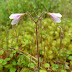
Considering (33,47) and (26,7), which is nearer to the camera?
(33,47)

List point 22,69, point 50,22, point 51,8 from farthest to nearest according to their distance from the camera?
1. point 51,8
2. point 50,22
3. point 22,69

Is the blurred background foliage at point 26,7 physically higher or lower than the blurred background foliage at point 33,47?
higher

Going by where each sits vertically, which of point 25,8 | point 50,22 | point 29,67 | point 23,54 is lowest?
point 29,67

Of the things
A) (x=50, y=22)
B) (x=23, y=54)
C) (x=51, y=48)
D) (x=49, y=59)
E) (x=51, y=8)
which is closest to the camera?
(x=23, y=54)

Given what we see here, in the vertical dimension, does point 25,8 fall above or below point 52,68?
above

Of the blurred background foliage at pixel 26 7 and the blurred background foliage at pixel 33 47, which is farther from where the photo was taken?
the blurred background foliage at pixel 26 7

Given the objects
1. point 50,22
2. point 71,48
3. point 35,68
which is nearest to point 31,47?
point 35,68

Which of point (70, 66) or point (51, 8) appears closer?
point (70, 66)

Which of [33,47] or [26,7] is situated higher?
[26,7]

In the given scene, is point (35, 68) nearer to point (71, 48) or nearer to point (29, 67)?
point (29, 67)

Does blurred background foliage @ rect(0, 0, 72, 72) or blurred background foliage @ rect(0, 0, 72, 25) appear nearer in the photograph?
blurred background foliage @ rect(0, 0, 72, 72)

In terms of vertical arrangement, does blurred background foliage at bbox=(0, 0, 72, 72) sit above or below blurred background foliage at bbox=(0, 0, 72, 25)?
below
